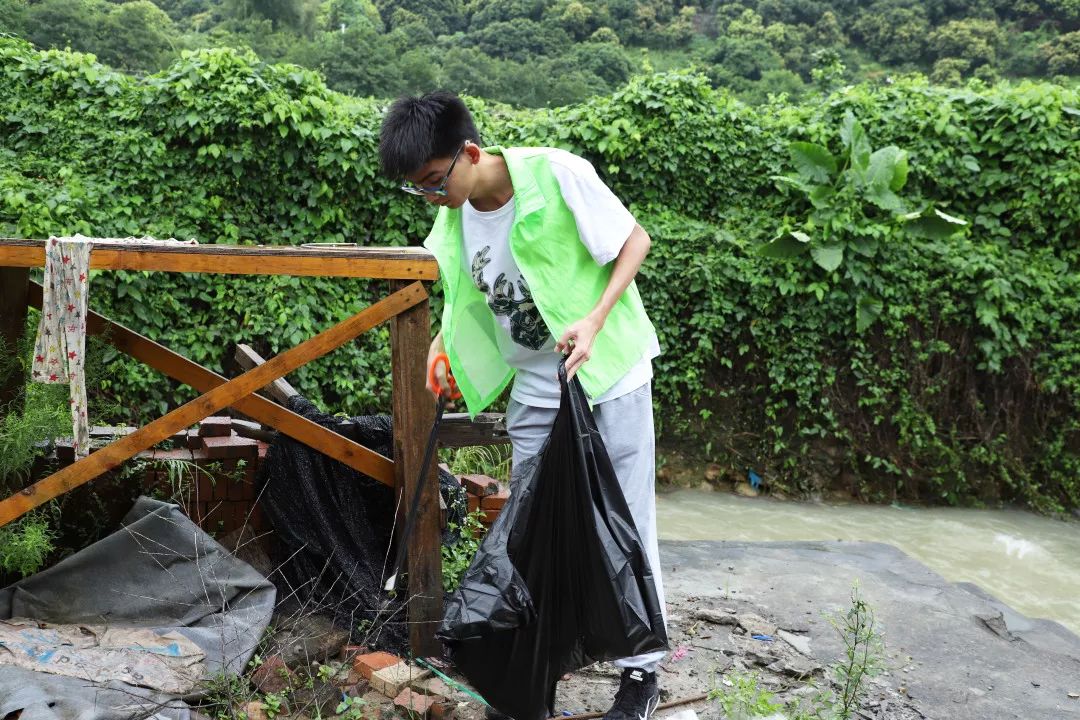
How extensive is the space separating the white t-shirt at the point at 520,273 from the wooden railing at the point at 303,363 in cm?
34

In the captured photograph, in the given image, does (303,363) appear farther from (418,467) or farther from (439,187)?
(439,187)

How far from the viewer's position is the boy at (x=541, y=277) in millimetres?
2648

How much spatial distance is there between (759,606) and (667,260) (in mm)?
3625

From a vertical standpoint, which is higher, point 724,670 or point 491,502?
point 491,502

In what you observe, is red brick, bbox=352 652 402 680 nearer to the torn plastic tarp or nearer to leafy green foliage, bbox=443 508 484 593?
the torn plastic tarp

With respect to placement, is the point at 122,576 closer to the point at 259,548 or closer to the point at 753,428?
the point at 259,548

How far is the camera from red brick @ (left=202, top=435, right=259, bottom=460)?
3660 mm

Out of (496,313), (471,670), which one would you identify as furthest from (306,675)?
(496,313)

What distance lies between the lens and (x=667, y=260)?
7.30m

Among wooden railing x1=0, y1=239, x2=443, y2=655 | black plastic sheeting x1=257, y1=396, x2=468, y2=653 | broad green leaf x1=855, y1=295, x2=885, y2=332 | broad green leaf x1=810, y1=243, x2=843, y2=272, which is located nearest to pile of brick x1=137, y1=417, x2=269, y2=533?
black plastic sheeting x1=257, y1=396, x2=468, y2=653

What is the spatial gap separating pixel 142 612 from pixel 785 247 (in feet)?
18.1

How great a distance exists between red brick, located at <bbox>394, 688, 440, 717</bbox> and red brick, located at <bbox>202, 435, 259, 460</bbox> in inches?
51.0

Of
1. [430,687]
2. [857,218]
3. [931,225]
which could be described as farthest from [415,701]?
[931,225]

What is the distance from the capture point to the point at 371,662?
9.90 feet
